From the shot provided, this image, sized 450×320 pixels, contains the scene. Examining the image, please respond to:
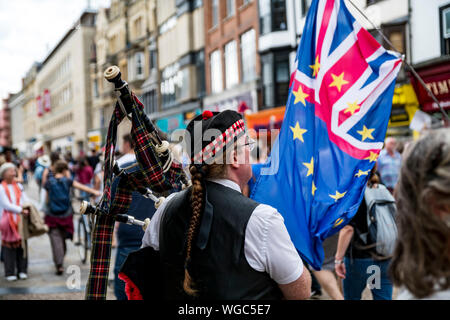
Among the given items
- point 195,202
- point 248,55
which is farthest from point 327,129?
point 248,55

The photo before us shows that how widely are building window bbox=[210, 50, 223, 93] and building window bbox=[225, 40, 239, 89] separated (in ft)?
1.99

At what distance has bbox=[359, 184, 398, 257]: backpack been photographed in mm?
4035

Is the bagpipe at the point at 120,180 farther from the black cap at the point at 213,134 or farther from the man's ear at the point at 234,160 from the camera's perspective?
the man's ear at the point at 234,160

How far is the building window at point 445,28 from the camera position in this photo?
7947mm

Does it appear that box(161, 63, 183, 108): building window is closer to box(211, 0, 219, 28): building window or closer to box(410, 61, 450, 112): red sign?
box(211, 0, 219, 28): building window

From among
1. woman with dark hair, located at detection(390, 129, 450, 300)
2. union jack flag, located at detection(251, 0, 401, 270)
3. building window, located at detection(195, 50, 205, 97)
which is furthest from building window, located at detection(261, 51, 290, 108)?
woman with dark hair, located at detection(390, 129, 450, 300)

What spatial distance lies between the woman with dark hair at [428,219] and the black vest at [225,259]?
2.29 feet

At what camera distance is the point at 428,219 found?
138 cm

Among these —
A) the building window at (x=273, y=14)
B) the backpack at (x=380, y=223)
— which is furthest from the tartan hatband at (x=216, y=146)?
the building window at (x=273, y=14)

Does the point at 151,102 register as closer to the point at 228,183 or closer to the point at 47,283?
the point at 47,283

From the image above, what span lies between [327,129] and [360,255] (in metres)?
1.27

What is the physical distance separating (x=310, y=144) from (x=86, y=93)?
48.0 m

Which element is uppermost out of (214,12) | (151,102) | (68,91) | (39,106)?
(39,106)
